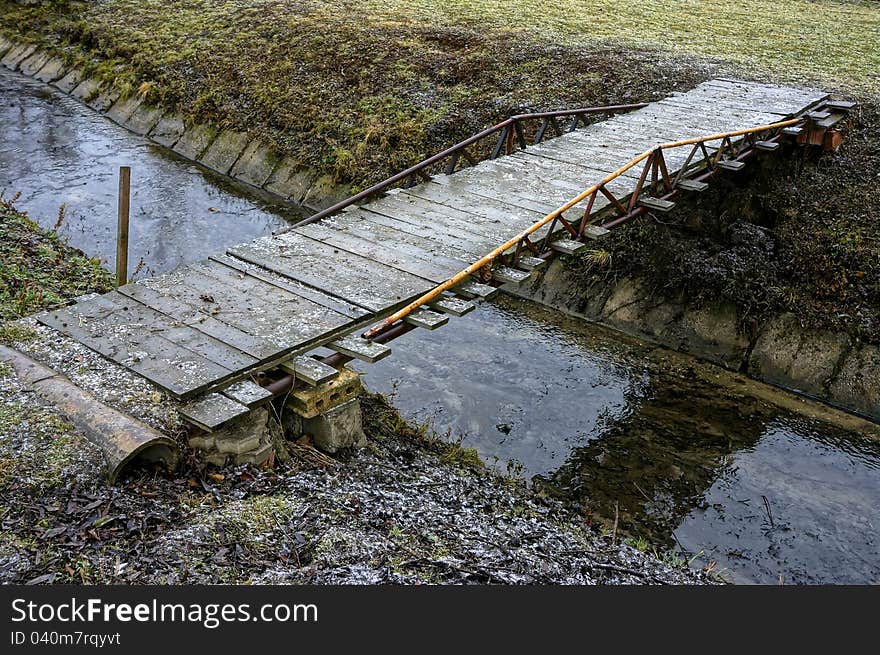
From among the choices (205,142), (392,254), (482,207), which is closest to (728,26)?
(205,142)

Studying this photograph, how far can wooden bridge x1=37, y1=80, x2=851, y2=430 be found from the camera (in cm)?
846

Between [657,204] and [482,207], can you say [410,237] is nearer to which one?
[482,207]

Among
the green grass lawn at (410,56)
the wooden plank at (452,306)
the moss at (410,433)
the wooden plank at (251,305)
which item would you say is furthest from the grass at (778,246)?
the wooden plank at (251,305)

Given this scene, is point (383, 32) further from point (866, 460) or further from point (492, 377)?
point (866, 460)

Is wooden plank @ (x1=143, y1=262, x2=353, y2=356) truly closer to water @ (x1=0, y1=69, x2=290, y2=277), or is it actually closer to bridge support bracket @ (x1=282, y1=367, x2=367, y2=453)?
bridge support bracket @ (x1=282, y1=367, x2=367, y2=453)

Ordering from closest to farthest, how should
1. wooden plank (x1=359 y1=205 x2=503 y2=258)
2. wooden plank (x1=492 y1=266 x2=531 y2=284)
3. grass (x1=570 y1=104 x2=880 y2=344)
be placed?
1. wooden plank (x1=492 y1=266 x2=531 y2=284)
2. wooden plank (x1=359 y1=205 x2=503 y2=258)
3. grass (x1=570 y1=104 x2=880 y2=344)

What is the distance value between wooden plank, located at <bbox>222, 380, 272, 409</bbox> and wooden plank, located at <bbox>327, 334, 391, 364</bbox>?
94 centimetres

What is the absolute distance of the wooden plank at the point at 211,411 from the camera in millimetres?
7734

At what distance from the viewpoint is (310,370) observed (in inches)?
334

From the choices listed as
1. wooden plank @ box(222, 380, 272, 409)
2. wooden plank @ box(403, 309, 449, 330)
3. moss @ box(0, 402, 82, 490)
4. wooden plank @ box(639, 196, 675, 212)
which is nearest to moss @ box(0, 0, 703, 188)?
wooden plank @ box(639, 196, 675, 212)

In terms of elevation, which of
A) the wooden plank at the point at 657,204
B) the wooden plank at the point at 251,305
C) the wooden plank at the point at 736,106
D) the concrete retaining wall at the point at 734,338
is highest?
the wooden plank at the point at 736,106

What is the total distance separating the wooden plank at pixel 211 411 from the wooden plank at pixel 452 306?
2.50 m

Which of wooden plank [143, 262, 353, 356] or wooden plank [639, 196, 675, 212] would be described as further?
wooden plank [639, 196, 675, 212]

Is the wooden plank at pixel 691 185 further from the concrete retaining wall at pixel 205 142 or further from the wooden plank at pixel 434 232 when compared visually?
the concrete retaining wall at pixel 205 142
